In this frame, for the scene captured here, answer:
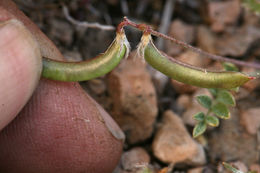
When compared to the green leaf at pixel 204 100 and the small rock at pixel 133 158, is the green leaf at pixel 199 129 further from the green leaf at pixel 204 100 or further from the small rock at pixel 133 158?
the small rock at pixel 133 158

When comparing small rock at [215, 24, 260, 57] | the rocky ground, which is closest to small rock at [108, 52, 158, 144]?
the rocky ground

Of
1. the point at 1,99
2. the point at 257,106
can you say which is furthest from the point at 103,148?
the point at 257,106

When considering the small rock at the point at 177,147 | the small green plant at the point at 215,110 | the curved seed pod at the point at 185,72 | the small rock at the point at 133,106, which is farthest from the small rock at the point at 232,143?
the curved seed pod at the point at 185,72

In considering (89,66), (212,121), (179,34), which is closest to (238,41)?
(179,34)

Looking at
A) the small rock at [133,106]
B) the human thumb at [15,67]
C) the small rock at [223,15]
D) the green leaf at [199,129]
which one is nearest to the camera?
the human thumb at [15,67]

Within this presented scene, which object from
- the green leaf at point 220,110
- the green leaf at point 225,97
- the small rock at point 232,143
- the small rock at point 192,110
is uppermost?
the green leaf at point 225,97

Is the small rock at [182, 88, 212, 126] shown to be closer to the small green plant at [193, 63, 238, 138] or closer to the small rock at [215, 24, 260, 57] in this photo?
the small green plant at [193, 63, 238, 138]

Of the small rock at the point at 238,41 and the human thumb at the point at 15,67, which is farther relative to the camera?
the small rock at the point at 238,41
